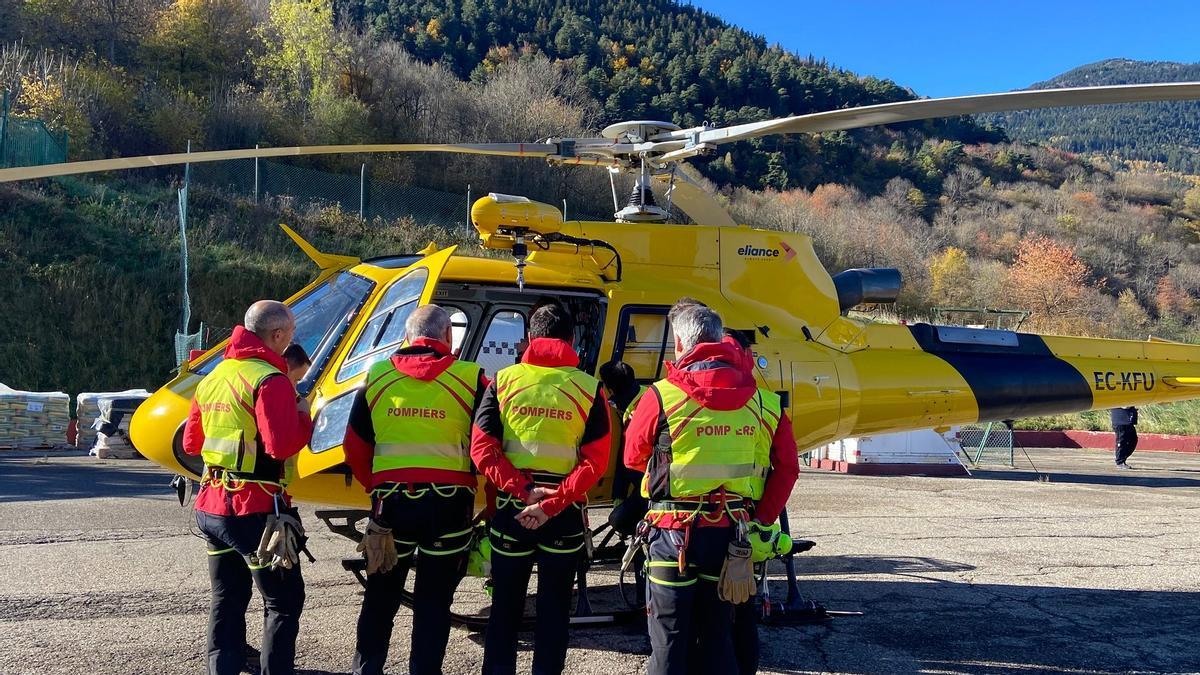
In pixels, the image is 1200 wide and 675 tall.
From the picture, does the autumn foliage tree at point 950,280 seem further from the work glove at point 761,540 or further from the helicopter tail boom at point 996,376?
the work glove at point 761,540

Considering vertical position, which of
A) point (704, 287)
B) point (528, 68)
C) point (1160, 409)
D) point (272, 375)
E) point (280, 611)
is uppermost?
point (528, 68)

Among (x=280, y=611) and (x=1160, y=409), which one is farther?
(x=1160, y=409)

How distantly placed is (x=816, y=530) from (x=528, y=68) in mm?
47194

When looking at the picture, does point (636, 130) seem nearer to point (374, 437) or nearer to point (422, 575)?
point (374, 437)

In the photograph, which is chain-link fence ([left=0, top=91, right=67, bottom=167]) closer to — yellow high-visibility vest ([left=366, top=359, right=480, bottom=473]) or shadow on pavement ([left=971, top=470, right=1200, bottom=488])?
yellow high-visibility vest ([left=366, top=359, right=480, bottom=473])

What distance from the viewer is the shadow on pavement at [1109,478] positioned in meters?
13.9

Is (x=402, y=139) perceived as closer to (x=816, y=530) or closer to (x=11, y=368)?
(x=11, y=368)

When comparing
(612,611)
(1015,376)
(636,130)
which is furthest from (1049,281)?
(612,611)

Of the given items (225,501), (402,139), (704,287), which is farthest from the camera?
(402,139)

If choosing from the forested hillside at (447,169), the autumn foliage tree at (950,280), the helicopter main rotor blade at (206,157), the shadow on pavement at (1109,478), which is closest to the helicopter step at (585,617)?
the helicopter main rotor blade at (206,157)

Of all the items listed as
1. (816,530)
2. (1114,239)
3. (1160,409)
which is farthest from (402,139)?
(1114,239)

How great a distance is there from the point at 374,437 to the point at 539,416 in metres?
0.77

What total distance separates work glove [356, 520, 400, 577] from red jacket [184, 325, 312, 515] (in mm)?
443

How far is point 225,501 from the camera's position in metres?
3.74
